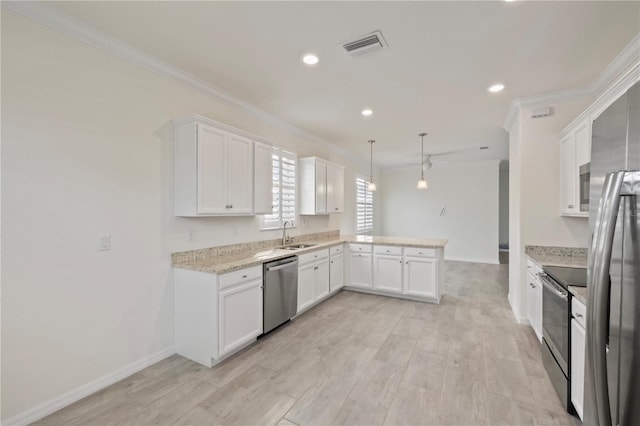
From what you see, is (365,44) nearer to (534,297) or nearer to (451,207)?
(534,297)

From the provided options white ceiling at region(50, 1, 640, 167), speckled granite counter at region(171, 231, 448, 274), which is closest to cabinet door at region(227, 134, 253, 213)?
speckled granite counter at region(171, 231, 448, 274)

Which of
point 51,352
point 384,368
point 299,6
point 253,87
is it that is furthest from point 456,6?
point 51,352

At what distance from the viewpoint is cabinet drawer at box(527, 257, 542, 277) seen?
286cm

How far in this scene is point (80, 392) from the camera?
2.15 meters

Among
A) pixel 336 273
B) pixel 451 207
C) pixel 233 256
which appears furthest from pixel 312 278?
pixel 451 207

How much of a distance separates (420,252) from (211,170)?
3.18 meters

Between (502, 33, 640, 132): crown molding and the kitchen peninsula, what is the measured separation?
2108 millimetres

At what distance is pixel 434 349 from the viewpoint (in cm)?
291

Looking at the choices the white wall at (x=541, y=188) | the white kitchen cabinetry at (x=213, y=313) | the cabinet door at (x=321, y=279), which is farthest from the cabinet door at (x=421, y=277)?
the white kitchen cabinetry at (x=213, y=313)

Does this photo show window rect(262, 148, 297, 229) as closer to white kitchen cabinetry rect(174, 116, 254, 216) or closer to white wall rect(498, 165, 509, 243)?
white kitchen cabinetry rect(174, 116, 254, 216)

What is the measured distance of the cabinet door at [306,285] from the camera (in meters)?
3.76

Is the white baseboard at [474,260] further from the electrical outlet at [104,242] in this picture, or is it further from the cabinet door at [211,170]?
the electrical outlet at [104,242]

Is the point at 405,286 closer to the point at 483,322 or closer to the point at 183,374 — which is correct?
the point at 483,322

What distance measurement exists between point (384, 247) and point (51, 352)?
13.1 ft
